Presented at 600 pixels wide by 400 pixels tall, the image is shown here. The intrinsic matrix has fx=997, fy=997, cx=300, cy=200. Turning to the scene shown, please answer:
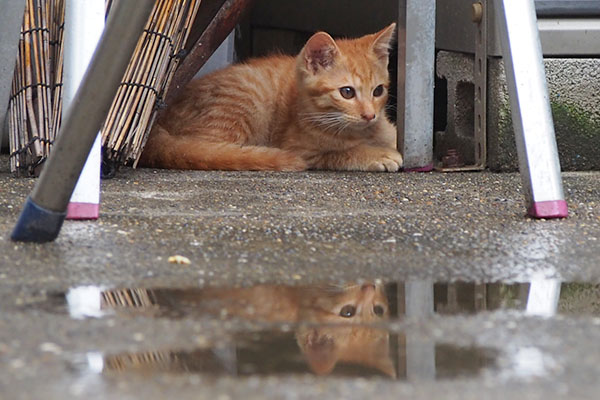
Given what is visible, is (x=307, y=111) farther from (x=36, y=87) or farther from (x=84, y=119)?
(x=84, y=119)

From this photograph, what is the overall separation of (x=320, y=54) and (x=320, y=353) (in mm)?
2876

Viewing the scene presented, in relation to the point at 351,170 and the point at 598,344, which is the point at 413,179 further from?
the point at 598,344

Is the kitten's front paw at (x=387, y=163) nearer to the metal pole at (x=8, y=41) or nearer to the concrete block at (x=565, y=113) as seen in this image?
the concrete block at (x=565, y=113)

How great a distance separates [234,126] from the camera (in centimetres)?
418

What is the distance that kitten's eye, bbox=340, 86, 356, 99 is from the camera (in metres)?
4.06

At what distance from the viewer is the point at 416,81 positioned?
3.72 meters

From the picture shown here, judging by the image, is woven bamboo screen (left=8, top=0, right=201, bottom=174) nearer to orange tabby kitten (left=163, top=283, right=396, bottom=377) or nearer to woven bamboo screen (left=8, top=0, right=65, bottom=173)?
woven bamboo screen (left=8, top=0, right=65, bottom=173)

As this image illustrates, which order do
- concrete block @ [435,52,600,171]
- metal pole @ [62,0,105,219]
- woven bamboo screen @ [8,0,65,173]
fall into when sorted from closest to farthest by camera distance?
1. metal pole @ [62,0,105,219]
2. woven bamboo screen @ [8,0,65,173]
3. concrete block @ [435,52,600,171]

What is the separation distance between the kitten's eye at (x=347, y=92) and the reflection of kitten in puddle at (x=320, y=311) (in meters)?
2.47

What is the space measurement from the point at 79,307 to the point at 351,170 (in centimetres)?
244

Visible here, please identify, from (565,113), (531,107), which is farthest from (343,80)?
(531,107)

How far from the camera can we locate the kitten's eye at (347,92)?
4062 millimetres

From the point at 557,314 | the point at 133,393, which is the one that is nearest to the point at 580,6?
the point at 557,314

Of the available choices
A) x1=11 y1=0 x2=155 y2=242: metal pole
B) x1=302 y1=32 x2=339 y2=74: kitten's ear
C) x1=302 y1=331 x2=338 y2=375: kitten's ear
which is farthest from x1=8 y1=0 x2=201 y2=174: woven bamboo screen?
x1=302 y1=331 x2=338 y2=375: kitten's ear
